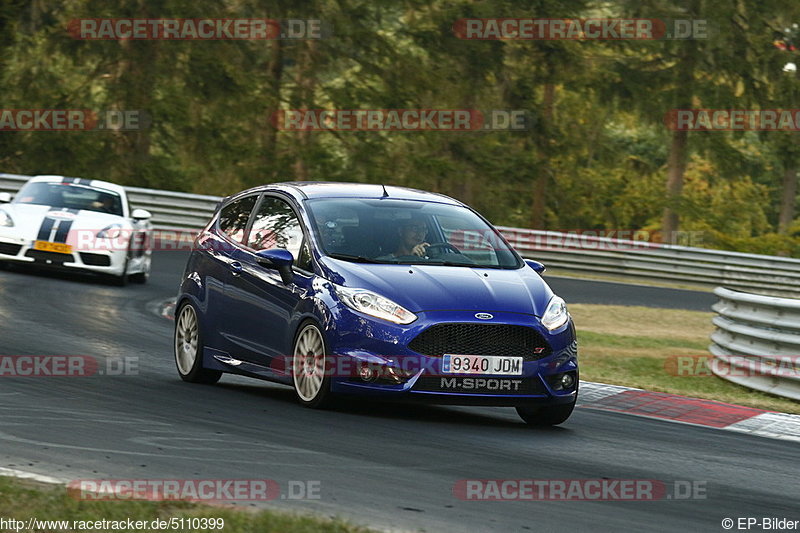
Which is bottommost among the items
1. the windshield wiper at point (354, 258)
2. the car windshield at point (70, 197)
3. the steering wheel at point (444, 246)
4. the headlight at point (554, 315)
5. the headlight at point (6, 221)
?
the headlight at point (6, 221)

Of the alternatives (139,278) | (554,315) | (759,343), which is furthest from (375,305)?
(139,278)

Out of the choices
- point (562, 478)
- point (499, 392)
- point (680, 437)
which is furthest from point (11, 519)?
point (680, 437)

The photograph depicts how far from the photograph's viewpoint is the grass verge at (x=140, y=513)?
5.71 m

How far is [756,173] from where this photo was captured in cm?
4166

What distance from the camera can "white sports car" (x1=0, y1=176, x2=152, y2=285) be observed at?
1861 centimetres

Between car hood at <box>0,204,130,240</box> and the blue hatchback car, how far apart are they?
25.6 feet

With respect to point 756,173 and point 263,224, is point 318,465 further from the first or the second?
point 756,173

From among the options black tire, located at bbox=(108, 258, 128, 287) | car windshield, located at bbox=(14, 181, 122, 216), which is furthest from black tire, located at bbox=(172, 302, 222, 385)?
car windshield, located at bbox=(14, 181, 122, 216)

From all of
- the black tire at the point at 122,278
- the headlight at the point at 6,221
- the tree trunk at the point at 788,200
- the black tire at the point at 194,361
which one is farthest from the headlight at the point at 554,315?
the tree trunk at the point at 788,200

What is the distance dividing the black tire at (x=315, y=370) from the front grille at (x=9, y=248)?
32.3 feet

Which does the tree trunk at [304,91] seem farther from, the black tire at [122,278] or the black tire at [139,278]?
the black tire at [122,278]

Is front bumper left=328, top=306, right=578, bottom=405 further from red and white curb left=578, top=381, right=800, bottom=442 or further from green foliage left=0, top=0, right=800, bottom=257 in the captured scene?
green foliage left=0, top=0, right=800, bottom=257

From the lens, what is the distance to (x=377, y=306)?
9234 mm

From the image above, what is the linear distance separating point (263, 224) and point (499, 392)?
105 inches
